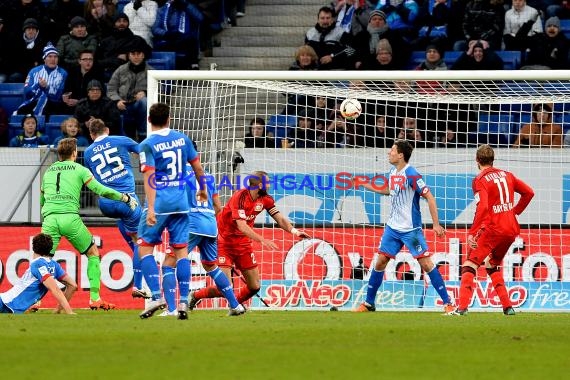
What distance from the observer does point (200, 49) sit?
24344 millimetres

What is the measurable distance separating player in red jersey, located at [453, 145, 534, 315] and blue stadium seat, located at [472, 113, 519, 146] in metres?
3.27

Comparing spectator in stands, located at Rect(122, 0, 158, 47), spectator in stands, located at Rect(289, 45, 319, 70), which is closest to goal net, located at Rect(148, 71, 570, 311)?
spectator in stands, located at Rect(289, 45, 319, 70)

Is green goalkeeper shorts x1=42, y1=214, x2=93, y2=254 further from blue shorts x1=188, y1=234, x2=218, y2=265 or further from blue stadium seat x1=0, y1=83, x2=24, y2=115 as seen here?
blue stadium seat x1=0, y1=83, x2=24, y2=115

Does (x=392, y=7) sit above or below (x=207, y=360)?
above

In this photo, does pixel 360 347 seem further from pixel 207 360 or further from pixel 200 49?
pixel 200 49

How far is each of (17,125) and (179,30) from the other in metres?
3.42

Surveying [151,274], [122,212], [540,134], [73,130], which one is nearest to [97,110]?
[73,130]

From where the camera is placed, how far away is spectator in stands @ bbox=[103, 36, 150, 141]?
21.1 m

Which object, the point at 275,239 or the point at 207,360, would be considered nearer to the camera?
the point at 207,360

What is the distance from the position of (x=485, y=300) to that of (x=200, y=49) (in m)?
9.18

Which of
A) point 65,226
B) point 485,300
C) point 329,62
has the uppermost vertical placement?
point 329,62

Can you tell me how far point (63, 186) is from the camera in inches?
599

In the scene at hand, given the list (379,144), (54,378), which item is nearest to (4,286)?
(379,144)

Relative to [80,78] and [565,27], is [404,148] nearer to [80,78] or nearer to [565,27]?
[565,27]
